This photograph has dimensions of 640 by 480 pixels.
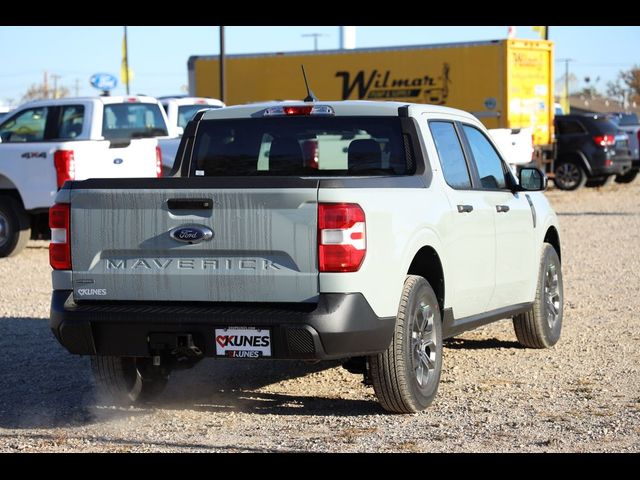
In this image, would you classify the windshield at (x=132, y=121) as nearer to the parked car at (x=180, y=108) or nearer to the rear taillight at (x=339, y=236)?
the parked car at (x=180, y=108)

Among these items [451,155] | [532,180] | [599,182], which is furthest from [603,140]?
[451,155]

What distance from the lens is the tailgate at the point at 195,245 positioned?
20.4 ft

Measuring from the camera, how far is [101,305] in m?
6.61

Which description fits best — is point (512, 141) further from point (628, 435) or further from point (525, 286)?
point (628, 435)

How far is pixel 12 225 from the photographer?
15.9 metres

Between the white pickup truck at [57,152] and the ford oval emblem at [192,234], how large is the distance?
8598mm

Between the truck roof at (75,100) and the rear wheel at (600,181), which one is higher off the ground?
the truck roof at (75,100)

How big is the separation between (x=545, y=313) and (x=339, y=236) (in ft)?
10.7

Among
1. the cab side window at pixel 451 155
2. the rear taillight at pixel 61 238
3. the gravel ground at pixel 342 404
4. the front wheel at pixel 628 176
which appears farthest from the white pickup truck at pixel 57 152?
the front wheel at pixel 628 176

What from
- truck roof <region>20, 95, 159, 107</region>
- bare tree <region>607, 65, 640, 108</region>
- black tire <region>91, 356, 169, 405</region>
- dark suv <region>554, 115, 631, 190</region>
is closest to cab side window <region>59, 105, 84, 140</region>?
truck roof <region>20, 95, 159, 107</region>

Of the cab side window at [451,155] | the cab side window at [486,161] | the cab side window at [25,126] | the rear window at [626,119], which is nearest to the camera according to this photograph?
the cab side window at [451,155]

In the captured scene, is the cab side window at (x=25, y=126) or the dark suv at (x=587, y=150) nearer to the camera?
the cab side window at (x=25, y=126)

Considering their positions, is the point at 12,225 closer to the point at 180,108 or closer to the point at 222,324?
the point at 180,108

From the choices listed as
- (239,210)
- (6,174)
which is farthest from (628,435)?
(6,174)
